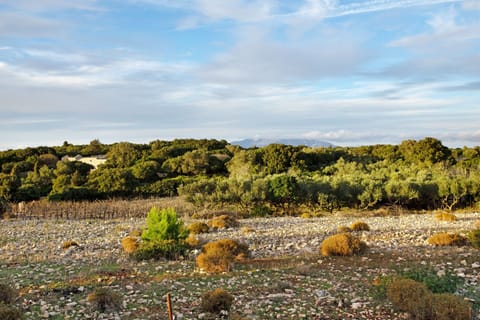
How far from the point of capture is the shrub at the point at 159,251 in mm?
12773

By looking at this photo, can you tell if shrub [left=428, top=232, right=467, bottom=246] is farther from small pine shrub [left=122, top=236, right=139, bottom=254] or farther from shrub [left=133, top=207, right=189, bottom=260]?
small pine shrub [left=122, top=236, right=139, bottom=254]

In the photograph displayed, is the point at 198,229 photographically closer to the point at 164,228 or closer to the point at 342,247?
the point at 164,228

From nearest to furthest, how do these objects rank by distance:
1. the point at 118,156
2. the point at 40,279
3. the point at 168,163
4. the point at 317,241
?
the point at 40,279 → the point at 317,241 → the point at 168,163 → the point at 118,156

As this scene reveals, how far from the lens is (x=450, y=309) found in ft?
23.7

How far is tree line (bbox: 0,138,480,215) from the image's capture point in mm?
29906

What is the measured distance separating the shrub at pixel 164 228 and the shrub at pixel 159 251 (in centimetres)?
45

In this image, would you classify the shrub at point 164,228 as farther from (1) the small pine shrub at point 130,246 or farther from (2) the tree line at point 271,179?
(2) the tree line at point 271,179

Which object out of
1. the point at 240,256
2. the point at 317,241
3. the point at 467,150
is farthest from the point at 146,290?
the point at 467,150

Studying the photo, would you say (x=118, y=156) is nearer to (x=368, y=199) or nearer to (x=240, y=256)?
(x=368, y=199)

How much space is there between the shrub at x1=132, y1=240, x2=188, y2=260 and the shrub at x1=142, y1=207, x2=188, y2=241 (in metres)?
0.45

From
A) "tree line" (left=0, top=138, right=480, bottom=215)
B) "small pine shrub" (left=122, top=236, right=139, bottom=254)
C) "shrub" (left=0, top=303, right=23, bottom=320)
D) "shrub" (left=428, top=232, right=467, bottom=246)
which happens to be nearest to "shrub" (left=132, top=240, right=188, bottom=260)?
"small pine shrub" (left=122, top=236, right=139, bottom=254)

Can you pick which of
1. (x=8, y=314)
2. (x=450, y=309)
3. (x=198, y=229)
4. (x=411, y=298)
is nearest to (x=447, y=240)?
(x=411, y=298)

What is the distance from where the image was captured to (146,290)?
9141 millimetres

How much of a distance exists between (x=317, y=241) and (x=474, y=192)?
19.0m
